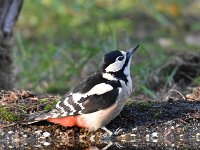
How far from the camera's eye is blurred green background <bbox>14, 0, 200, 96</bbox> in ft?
30.5

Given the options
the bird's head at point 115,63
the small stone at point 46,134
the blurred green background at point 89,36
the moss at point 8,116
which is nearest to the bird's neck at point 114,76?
the bird's head at point 115,63

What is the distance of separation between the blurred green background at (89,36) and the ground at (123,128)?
4.44ft

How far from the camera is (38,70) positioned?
962 centimetres

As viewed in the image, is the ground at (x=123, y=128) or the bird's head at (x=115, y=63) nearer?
the ground at (x=123, y=128)

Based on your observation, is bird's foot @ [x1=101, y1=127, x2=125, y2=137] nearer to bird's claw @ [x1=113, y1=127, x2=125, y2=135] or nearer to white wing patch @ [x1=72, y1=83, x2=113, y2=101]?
bird's claw @ [x1=113, y1=127, x2=125, y2=135]

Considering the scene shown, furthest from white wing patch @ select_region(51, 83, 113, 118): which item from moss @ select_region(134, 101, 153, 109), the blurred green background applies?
the blurred green background

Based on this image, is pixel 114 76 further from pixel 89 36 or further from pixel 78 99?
pixel 89 36

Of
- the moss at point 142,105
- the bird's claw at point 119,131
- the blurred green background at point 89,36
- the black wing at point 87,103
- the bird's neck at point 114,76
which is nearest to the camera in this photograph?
the black wing at point 87,103

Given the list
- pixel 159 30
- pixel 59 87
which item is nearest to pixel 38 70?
pixel 59 87

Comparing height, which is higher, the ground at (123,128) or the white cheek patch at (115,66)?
the white cheek patch at (115,66)

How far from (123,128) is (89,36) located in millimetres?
5224

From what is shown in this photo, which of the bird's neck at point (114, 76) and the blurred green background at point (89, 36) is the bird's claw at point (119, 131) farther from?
the blurred green background at point (89, 36)

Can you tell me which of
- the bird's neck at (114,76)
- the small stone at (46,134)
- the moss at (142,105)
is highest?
the bird's neck at (114,76)

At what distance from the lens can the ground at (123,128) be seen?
6.32m
